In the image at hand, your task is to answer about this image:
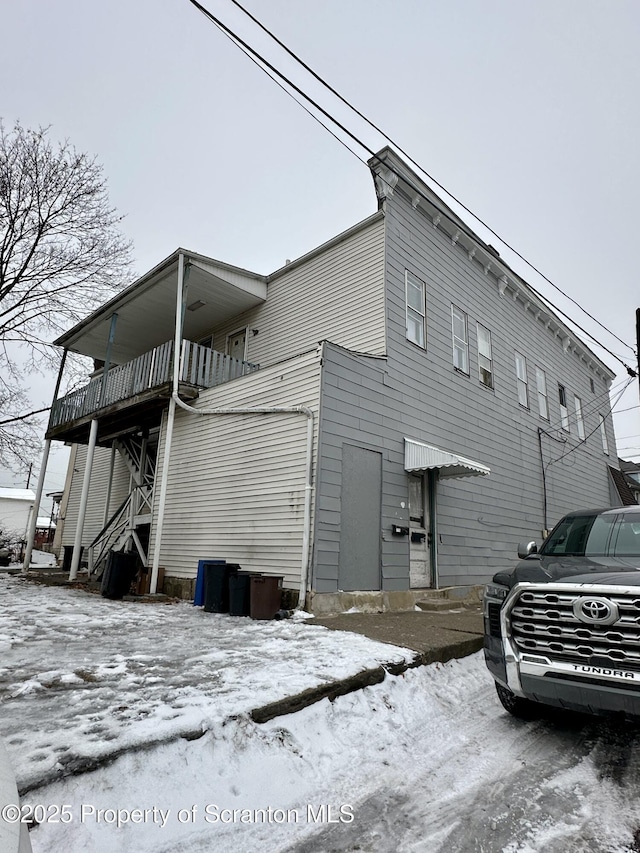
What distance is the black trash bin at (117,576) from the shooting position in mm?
9469

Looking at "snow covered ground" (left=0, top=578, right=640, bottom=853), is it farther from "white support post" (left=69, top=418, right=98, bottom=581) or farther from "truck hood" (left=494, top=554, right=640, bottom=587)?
"white support post" (left=69, top=418, right=98, bottom=581)

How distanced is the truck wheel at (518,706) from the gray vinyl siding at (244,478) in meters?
4.14

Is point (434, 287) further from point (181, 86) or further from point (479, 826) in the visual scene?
point (479, 826)

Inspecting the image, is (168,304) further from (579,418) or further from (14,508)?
(14,508)

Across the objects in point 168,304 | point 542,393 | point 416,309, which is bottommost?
point 542,393

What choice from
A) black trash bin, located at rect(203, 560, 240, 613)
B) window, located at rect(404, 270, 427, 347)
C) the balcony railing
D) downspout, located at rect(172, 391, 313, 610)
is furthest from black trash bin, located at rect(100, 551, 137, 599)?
window, located at rect(404, 270, 427, 347)

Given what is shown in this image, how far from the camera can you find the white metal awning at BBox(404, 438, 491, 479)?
8852 millimetres

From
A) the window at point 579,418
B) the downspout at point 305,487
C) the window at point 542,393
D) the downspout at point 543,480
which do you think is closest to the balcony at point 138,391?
the downspout at point 305,487

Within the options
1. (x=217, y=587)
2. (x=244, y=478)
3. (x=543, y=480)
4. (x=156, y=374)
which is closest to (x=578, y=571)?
(x=217, y=587)

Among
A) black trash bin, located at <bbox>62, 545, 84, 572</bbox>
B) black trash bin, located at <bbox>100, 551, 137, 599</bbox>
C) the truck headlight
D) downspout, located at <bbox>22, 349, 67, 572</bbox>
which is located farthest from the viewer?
black trash bin, located at <bbox>62, 545, 84, 572</bbox>

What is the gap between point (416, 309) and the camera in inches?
432

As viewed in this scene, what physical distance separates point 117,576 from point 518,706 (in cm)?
794

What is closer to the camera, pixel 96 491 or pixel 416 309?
pixel 416 309

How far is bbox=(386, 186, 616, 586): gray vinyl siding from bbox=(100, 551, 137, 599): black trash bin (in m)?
6.28
